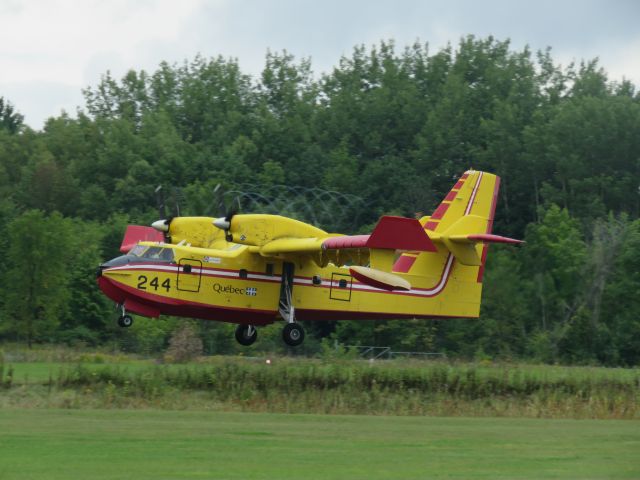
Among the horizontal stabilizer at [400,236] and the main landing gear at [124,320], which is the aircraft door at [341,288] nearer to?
→ the horizontal stabilizer at [400,236]

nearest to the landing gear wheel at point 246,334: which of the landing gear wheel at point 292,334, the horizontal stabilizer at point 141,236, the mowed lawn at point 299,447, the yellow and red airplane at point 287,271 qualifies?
the yellow and red airplane at point 287,271

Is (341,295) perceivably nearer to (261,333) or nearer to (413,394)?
(413,394)

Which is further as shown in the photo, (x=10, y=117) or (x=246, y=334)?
(x=10, y=117)

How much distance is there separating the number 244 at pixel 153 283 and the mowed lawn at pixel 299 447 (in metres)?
4.98

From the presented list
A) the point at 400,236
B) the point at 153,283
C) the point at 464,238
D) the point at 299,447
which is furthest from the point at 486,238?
the point at 299,447

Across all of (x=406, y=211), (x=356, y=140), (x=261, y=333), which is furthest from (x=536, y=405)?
(x=356, y=140)

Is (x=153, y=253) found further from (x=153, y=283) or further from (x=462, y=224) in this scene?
(x=462, y=224)

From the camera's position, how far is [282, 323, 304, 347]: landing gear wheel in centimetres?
2859

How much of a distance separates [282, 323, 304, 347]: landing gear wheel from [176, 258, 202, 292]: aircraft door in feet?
8.41

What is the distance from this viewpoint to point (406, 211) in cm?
6481

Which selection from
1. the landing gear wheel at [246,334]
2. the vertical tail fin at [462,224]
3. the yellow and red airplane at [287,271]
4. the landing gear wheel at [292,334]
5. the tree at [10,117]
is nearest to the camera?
the yellow and red airplane at [287,271]

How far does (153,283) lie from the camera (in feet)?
90.4

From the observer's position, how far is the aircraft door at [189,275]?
27.8 m

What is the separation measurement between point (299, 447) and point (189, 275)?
36.6 feet
